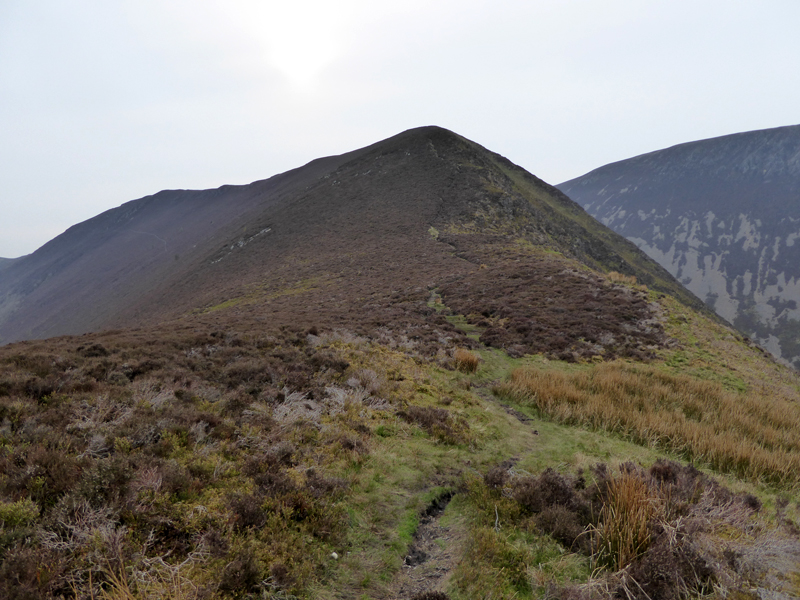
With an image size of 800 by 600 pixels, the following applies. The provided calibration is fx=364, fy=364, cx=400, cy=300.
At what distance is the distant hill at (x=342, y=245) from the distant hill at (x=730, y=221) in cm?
5370

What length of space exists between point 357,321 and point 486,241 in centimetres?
2622

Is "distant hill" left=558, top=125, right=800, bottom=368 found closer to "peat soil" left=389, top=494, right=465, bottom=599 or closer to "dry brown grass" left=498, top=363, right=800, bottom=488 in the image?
"dry brown grass" left=498, top=363, right=800, bottom=488

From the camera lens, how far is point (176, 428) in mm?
5547

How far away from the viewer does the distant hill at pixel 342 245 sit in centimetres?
3359

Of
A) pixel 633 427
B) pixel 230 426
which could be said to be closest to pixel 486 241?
pixel 633 427

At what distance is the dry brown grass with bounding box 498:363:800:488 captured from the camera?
6.80m

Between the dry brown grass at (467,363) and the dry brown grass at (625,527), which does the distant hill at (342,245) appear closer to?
the dry brown grass at (467,363)

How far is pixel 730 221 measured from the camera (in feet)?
373

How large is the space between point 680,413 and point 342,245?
41208 millimetres

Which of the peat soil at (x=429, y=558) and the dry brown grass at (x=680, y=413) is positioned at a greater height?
the peat soil at (x=429, y=558)

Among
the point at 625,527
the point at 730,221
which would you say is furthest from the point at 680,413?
the point at 730,221

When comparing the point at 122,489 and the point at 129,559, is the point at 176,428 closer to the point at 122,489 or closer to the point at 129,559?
the point at 122,489

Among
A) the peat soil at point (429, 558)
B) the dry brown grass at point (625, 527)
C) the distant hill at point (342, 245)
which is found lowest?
the peat soil at point (429, 558)

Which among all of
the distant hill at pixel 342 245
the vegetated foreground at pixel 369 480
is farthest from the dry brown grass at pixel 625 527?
the distant hill at pixel 342 245
